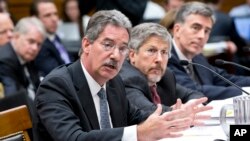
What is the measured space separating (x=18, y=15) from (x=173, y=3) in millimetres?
2490

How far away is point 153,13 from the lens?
26.6 feet

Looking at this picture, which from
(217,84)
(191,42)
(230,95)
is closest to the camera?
(230,95)

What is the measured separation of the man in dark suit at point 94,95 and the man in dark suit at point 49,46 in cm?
287

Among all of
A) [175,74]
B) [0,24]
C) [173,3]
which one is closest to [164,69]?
[175,74]

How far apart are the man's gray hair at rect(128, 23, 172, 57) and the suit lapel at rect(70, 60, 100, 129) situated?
0.82 m

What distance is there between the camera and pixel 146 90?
346cm

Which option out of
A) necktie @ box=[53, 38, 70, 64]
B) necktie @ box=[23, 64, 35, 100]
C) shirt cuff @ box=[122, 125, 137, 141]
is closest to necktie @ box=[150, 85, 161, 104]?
shirt cuff @ box=[122, 125, 137, 141]

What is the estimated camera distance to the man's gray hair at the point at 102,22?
275 centimetres

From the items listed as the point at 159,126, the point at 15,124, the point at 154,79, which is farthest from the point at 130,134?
the point at 154,79

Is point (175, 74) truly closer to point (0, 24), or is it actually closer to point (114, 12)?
point (114, 12)

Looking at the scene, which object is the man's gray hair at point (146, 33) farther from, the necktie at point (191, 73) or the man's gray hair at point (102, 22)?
the necktie at point (191, 73)

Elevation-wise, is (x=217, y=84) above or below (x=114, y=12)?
below

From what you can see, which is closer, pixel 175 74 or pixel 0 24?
pixel 175 74

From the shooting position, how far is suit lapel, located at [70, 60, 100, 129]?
273cm
